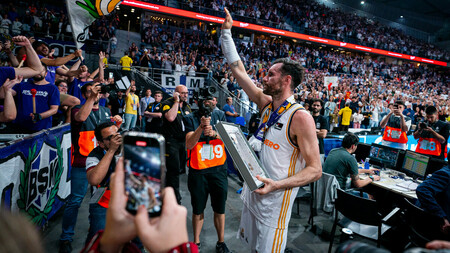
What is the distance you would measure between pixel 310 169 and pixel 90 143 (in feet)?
10.1

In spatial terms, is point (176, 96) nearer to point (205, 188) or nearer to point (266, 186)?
point (205, 188)

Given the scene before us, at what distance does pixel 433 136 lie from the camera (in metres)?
5.46

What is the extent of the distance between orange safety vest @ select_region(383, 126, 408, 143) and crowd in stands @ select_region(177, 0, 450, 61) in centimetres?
1868

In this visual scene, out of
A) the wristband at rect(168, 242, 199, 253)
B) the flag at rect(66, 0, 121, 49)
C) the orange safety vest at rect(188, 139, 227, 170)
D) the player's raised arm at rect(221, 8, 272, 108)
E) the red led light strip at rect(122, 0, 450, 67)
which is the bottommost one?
the orange safety vest at rect(188, 139, 227, 170)

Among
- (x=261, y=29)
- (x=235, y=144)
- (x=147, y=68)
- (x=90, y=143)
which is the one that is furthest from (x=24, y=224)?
(x=261, y=29)

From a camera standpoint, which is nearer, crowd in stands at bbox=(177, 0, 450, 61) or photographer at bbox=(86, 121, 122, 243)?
photographer at bbox=(86, 121, 122, 243)

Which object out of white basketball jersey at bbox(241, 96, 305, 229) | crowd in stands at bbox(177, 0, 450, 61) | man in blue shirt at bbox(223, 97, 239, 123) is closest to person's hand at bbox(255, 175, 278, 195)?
white basketball jersey at bbox(241, 96, 305, 229)

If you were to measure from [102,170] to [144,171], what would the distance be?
162cm

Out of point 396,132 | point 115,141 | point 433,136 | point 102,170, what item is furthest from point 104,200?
point 433,136

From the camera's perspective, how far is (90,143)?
11.6 ft

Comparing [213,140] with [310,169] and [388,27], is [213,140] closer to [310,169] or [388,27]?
[310,169]

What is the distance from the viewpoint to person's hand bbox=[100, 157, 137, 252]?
78 centimetres

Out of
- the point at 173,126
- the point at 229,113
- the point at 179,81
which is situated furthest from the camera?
the point at 179,81

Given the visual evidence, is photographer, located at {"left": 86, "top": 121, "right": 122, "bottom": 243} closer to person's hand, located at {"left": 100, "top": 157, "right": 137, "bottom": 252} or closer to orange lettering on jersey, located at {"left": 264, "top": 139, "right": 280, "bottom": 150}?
orange lettering on jersey, located at {"left": 264, "top": 139, "right": 280, "bottom": 150}
